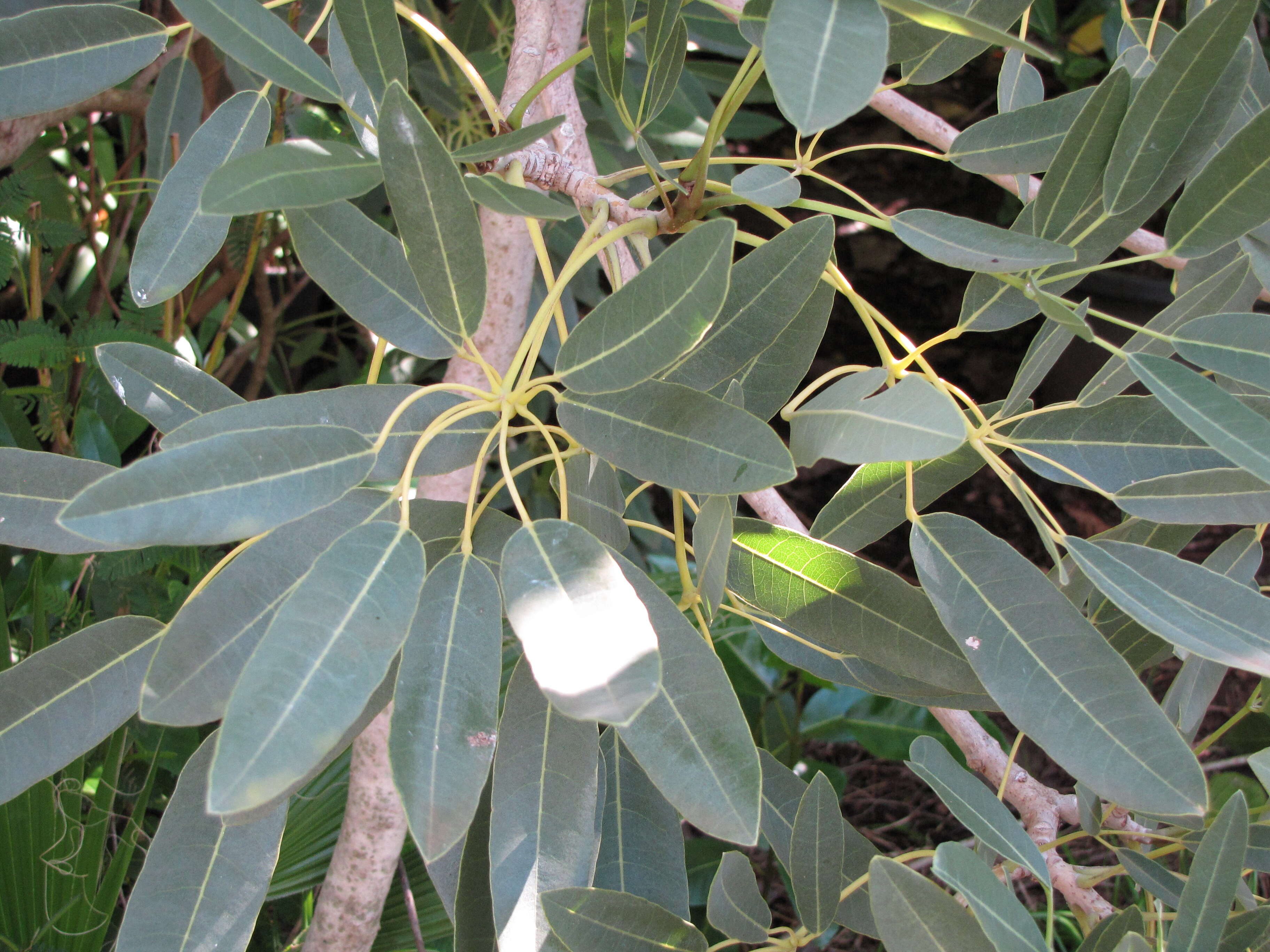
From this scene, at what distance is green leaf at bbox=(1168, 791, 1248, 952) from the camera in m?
0.38

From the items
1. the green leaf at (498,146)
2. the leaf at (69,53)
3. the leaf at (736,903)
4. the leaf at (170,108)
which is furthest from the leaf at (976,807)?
the leaf at (170,108)

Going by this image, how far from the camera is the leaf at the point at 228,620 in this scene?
330 millimetres

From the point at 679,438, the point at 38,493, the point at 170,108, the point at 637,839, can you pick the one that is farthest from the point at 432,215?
the point at 170,108

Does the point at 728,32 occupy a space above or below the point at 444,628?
above

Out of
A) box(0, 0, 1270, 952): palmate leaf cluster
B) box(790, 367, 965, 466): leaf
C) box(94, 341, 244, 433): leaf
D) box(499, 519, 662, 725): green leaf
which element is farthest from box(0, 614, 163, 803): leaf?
box(790, 367, 965, 466): leaf

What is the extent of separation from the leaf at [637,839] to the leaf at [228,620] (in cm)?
20

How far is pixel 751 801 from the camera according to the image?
34 centimetres

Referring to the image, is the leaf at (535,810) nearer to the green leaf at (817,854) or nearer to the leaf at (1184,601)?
the green leaf at (817,854)

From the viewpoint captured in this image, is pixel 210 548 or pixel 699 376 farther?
pixel 210 548

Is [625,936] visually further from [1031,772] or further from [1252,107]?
[1031,772]

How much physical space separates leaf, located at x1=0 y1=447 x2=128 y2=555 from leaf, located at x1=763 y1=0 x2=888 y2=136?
0.35 metres

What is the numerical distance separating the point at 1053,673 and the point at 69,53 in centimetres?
57

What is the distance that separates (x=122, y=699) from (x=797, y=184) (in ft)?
1.34

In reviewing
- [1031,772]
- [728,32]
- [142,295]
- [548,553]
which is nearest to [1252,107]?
[548,553]
